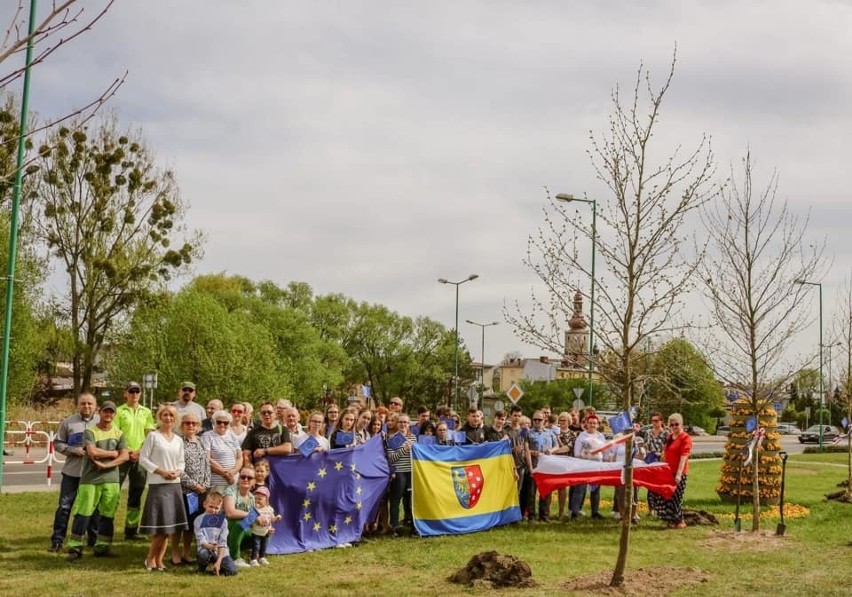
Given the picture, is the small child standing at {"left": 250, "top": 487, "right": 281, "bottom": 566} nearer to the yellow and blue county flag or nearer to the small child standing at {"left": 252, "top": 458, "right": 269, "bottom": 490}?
the small child standing at {"left": 252, "top": 458, "right": 269, "bottom": 490}

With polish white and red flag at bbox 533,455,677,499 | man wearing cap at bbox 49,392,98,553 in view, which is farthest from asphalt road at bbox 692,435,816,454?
man wearing cap at bbox 49,392,98,553

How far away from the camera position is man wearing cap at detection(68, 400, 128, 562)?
1061 centimetres

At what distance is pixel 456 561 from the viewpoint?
11.1 metres

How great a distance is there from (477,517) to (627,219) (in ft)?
19.7

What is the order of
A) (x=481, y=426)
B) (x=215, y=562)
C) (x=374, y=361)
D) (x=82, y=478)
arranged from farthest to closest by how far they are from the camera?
1. (x=374, y=361)
2. (x=481, y=426)
3. (x=82, y=478)
4. (x=215, y=562)

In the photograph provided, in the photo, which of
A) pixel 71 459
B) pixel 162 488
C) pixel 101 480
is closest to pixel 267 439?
pixel 162 488

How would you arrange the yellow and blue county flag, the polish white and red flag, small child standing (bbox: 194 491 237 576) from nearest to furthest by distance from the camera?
small child standing (bbox: 194 491 237 576) < the yellow and blue county flag < the polish white and red flag

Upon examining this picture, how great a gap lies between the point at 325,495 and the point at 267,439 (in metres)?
1.23

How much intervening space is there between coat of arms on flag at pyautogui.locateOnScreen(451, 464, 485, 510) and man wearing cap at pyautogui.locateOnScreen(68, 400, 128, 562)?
5.23 meters

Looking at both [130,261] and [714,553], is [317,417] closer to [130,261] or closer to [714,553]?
[714,553]

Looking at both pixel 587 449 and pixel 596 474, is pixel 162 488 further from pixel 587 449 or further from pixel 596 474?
pixel 587 449

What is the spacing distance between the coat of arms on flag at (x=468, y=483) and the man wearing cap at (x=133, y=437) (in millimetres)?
4769

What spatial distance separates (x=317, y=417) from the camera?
40.0 ft

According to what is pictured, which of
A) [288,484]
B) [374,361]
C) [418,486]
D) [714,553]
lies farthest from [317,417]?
[374,361]
